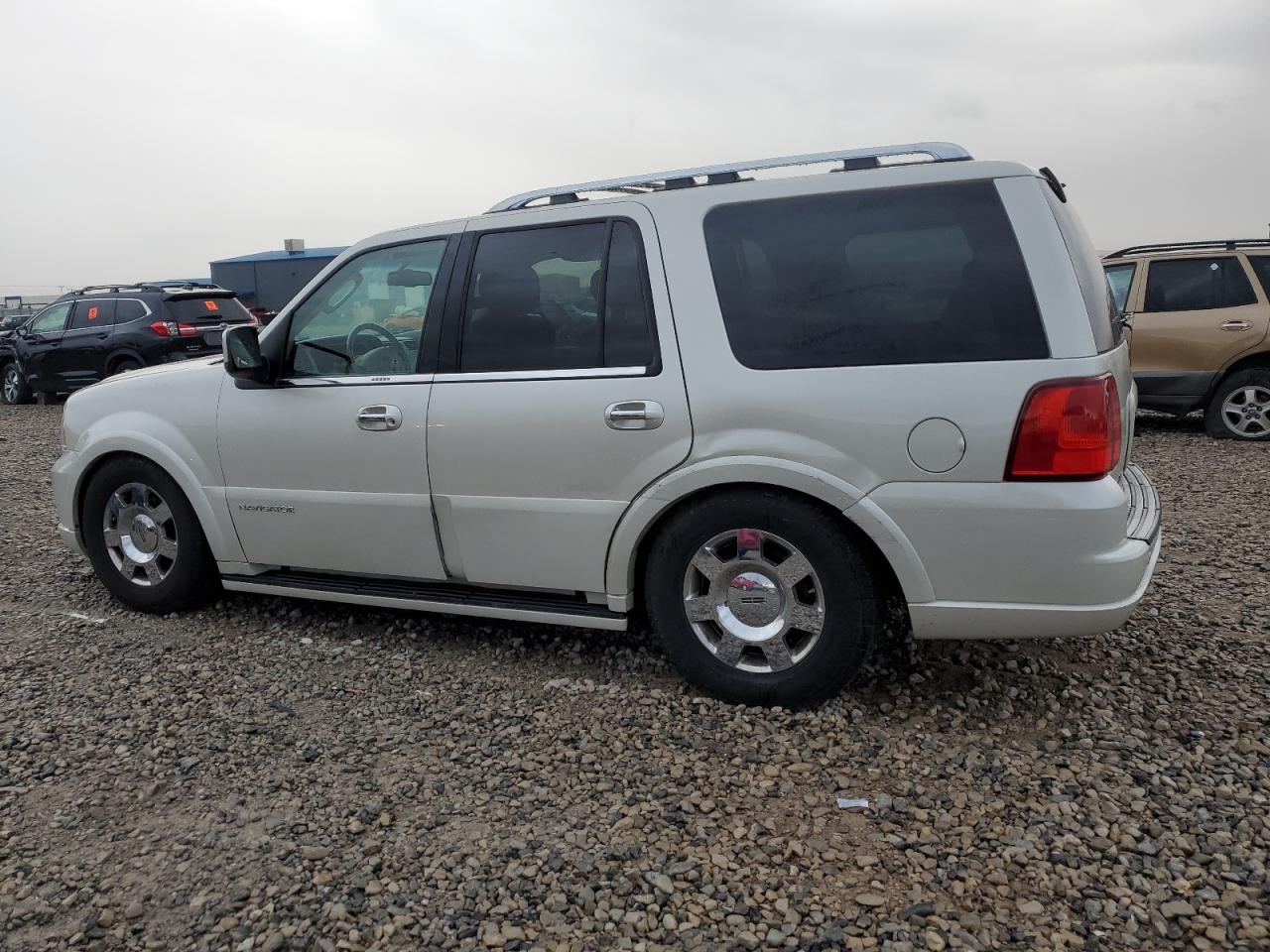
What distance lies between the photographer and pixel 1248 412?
9352 millimetres

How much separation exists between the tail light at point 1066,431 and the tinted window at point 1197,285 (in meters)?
7.54

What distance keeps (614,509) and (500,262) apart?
110 cm

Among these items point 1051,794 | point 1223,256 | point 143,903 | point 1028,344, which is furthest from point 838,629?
point 1223,256

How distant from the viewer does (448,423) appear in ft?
12.6

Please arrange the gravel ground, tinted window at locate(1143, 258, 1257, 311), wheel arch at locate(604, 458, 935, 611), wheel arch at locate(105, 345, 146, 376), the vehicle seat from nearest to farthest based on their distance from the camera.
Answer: the gravel ground → wheel arch at locate(604, 458, 935, 611) → the vehicle seat → tinted window at locate(1143, 258, 1257, 311) → wheel arch at locate(105, 345, 146, 376)

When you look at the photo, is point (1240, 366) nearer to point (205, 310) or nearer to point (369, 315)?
point (369, 315)

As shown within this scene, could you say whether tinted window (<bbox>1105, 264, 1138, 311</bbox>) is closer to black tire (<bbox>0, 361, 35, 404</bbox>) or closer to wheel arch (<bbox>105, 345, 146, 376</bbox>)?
wheel arch (<bbox>105, 345, 146, 376</bbox>)

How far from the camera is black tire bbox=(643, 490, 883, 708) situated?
3.31m

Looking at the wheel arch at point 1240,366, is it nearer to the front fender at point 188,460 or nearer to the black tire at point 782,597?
the black tire at point 782,597

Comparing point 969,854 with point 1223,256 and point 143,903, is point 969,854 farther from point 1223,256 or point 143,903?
point 1223,256

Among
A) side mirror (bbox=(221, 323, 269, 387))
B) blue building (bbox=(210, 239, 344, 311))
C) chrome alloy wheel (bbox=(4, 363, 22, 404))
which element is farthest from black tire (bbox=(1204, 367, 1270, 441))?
blue building (bbox=(210, 239, 344, 311))

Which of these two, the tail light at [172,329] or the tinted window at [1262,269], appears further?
the tail light at [172,329]

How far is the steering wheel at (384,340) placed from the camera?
4031 mm

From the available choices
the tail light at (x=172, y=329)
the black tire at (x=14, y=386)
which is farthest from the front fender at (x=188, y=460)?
the black tire at (x=14, y=386)
